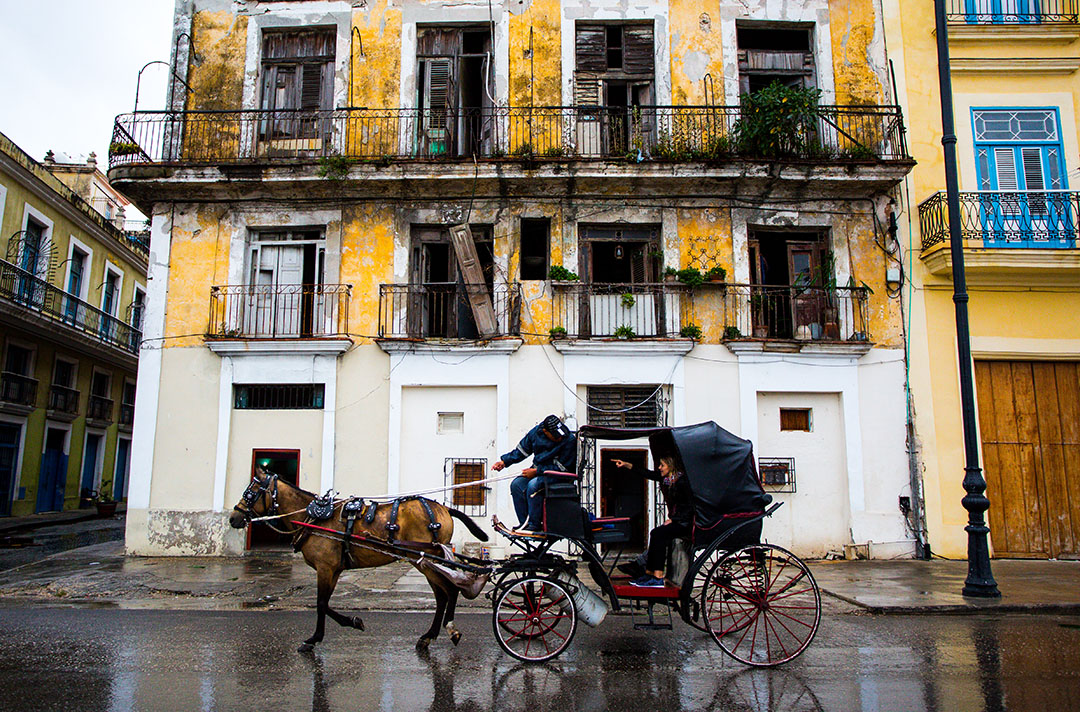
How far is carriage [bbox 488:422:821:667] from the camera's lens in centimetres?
634

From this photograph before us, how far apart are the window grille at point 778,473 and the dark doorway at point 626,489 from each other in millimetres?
2138

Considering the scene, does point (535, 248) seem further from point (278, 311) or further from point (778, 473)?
point (778, 473)

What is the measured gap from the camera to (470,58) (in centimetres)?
1509

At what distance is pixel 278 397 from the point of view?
14.0 metres

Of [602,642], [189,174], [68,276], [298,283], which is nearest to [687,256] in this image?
[298,283]

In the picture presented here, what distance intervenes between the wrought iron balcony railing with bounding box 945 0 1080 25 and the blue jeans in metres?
13.5

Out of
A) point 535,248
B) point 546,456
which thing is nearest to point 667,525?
point 546,456

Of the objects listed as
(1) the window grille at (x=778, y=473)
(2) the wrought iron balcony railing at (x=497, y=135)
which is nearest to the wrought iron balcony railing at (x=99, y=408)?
(2) the wrought iron balcony railing at (x=497, y=135)

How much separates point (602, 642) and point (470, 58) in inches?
479

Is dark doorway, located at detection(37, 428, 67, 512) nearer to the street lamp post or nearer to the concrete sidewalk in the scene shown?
the concrete sidewalk

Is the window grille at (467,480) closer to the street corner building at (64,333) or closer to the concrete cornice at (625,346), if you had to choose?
the concrete cornice at (625,346)

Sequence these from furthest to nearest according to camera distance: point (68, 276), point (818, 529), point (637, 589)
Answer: point (68, 276)
point (818, 529)
point (637, 589)

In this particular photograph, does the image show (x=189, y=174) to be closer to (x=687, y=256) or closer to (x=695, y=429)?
(x=687, y=256)

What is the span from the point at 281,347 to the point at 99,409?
53.3 ft
